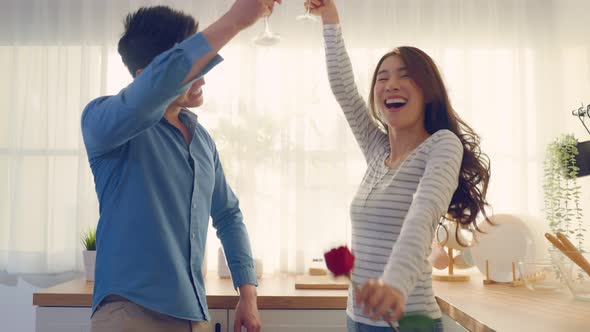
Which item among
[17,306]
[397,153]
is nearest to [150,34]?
[397,153]

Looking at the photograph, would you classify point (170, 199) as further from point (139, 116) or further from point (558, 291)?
point (558, 291)

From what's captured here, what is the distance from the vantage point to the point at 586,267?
1.47 m

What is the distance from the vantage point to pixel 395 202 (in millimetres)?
1173

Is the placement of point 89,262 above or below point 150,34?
below

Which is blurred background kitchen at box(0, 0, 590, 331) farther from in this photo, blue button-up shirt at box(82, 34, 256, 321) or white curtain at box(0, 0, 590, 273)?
blue button-up shirt at box(82, 34, 256, 321)

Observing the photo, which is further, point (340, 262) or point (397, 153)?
point (397, 153)

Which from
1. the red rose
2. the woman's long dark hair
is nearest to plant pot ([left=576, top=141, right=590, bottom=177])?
the woman's long dark hair

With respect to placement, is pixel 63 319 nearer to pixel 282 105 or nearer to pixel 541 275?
pixel 282 105

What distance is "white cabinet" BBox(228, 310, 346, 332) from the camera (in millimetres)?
1857

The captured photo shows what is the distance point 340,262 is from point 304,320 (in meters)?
1.43

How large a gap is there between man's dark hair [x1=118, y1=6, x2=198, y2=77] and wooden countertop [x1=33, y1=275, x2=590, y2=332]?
Result: 34.9 inches

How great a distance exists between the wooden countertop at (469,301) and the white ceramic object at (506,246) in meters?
0.09

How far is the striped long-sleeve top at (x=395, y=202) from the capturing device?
793mm

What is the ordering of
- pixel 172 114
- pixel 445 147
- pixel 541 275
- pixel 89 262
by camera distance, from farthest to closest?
pixel 89 262 → pixel 541 275 → pixel 172 114 → pixel 445 147
